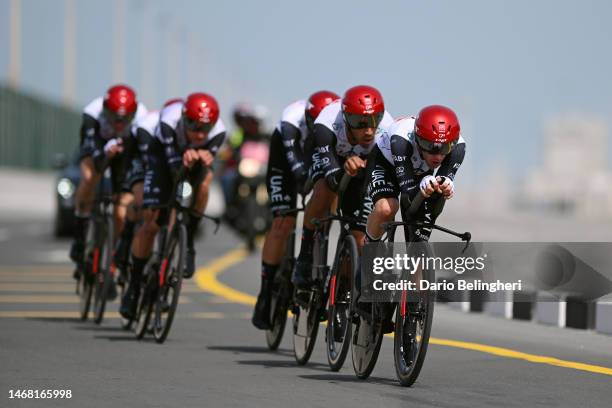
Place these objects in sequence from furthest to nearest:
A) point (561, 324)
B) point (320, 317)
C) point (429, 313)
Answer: point (561, 324)
point (320, 317)
point (429, 313)

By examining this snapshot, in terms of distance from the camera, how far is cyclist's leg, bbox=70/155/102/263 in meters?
14.7

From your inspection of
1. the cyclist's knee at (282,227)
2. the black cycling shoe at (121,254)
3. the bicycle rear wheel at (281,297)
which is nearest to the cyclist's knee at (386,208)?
the bicycle rear wheel at (281,297)

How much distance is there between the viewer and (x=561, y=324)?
1439 centimetres

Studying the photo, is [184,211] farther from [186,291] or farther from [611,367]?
[186,291]

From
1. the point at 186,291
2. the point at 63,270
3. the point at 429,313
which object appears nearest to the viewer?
the point at 429,313

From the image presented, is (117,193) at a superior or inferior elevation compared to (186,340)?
superior

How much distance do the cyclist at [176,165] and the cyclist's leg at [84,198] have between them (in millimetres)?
1438

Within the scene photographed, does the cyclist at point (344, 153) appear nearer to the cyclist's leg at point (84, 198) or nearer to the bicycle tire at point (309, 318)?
the bicycle tire at point (309, 318)

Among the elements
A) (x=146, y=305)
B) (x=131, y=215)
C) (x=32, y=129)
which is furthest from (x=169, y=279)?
(x=32, y=129)

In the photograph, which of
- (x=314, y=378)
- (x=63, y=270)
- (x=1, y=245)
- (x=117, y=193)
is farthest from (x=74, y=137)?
(x=314, y=378)

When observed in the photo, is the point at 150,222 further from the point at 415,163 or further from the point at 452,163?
the point at 452,163

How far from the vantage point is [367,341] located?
403 inches

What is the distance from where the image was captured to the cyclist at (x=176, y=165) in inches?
500

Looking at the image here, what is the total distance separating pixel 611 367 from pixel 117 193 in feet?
17.1
